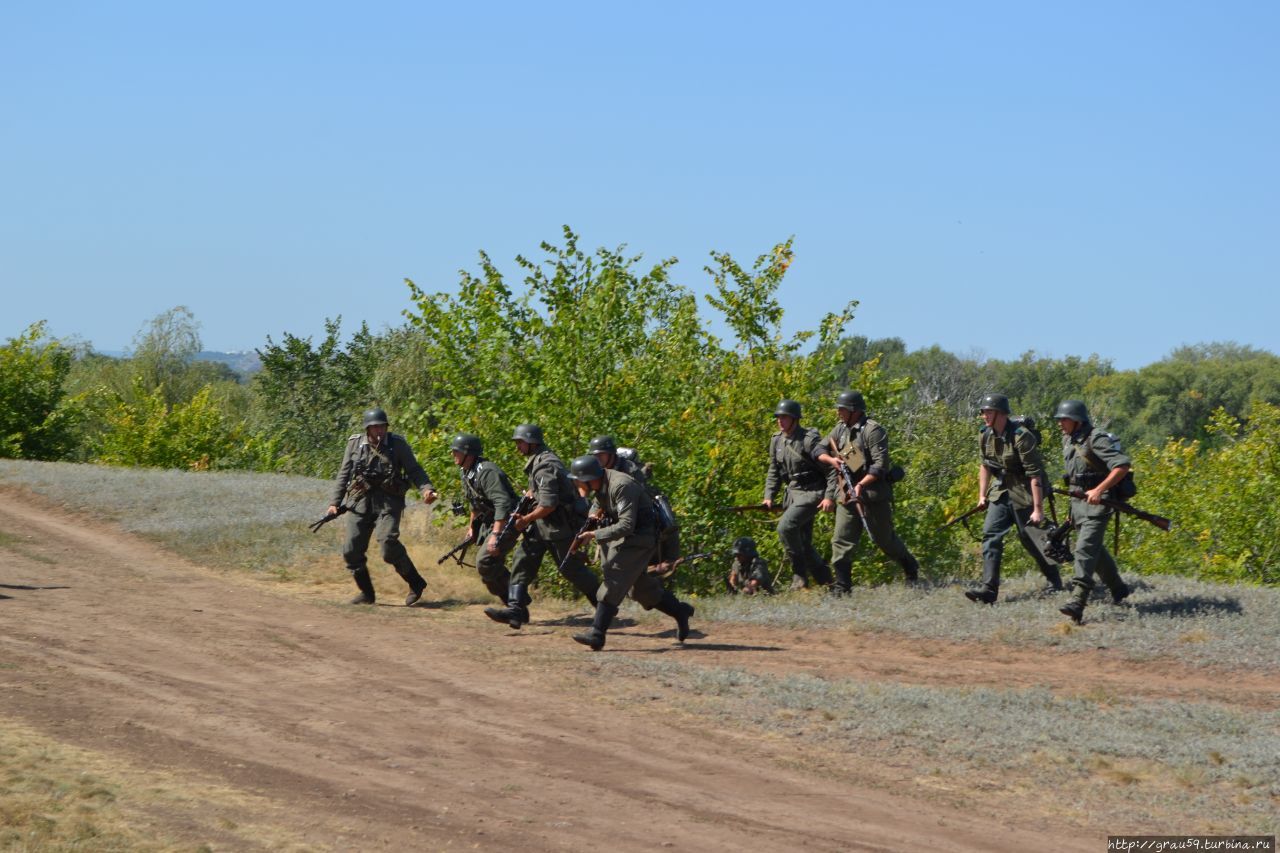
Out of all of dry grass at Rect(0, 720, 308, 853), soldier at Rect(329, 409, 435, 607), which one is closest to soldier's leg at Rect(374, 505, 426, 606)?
soldier at Rect(329, 409, 435, 607)

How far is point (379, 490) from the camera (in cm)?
1584

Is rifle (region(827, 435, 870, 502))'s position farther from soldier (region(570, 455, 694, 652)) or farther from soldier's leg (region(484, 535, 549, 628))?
soldier's leg (region(484, 535, 549, 628))

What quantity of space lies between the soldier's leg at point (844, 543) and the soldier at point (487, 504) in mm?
3630

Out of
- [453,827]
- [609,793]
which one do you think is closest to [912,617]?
[609,793]

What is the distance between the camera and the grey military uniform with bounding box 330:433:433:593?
51.7 ft

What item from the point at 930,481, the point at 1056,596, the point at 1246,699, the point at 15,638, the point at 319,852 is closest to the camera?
the point at 319,852

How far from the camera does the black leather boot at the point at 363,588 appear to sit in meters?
16.3

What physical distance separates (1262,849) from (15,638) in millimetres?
10254

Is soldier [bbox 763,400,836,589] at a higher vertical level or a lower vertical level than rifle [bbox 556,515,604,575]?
higher

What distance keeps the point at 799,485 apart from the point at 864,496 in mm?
908

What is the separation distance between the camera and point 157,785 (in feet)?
27.3

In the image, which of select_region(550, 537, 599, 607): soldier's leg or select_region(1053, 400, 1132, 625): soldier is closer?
select_region(1053, 400, 1132, 625): soldier

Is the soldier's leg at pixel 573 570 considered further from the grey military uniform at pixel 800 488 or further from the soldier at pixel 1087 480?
the soldier at pixel 1087 480

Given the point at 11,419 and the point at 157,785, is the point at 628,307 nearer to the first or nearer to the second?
the point at 157,785
